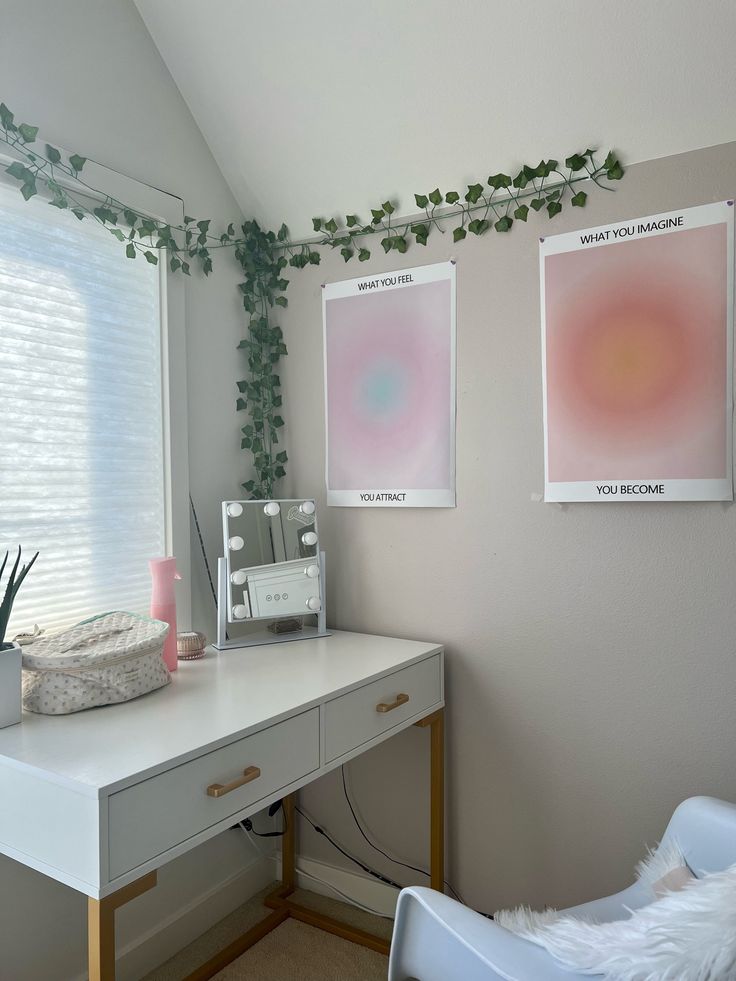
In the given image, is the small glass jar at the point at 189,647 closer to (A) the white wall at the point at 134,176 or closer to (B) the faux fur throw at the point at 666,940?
(A) the white wall at the point at 134,176

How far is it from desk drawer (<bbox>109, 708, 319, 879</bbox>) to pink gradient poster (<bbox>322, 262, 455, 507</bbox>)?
0.78 m

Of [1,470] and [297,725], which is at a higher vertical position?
[1,470]

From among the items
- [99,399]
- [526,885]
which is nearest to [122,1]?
[99,399]

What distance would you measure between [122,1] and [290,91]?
1.56ft

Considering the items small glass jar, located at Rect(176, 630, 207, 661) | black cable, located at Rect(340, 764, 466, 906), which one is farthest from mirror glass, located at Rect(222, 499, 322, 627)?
black cable, located at Rect(340, 764, 466, 906)

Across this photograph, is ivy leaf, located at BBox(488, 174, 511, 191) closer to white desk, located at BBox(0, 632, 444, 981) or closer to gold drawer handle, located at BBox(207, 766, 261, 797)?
white desk, located at BBox(0, 632, 444, 981)

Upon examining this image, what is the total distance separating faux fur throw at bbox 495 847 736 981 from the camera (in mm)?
878

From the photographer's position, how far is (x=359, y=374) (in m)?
2.17

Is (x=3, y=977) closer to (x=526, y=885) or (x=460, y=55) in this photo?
(x=526, y=885)

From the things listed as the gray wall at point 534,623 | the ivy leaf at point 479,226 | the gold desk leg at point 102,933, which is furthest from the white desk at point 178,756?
the ivy leaf at point 479,226

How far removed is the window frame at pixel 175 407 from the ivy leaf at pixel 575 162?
1.05 m

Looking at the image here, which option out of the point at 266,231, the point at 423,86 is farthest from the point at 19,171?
the point at 423,86

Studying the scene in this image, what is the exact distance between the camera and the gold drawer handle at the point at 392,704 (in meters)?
1.74

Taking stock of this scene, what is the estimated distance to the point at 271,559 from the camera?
6.91ft
